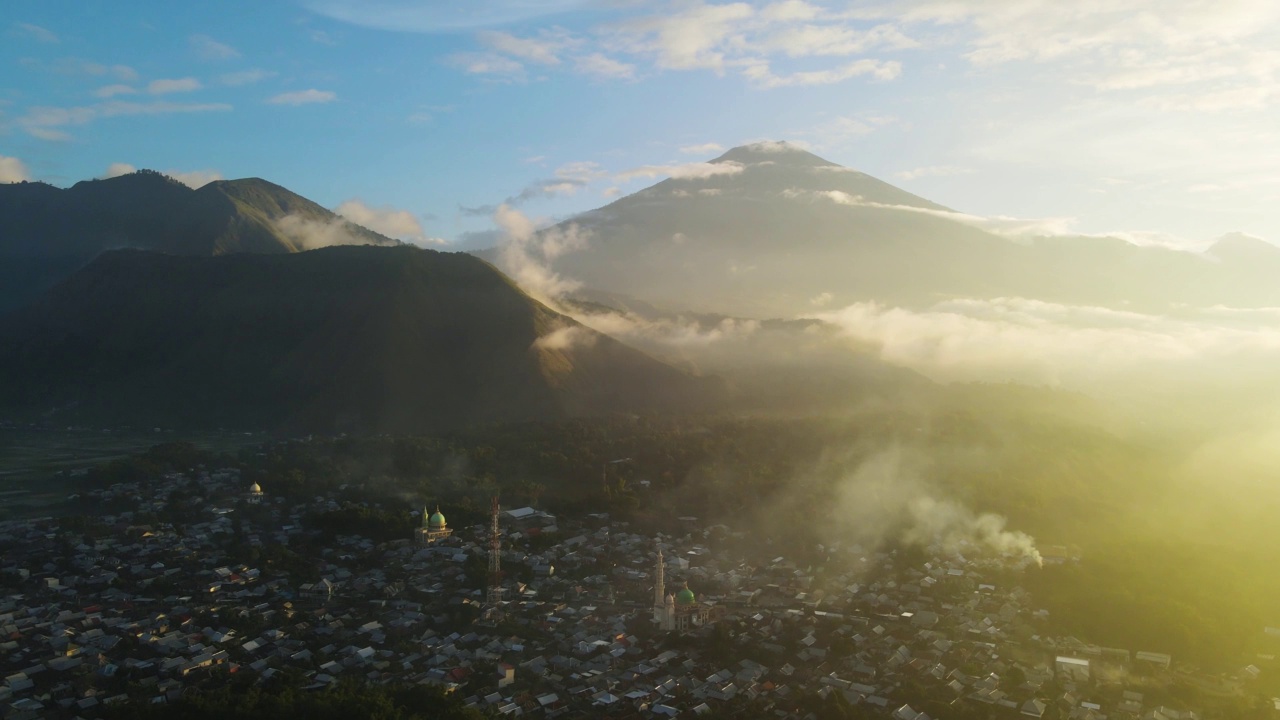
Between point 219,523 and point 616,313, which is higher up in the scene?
point 616,313

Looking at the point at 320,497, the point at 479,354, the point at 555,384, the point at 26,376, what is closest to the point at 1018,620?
the point at 320,497

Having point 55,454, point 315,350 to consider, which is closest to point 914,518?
point 55,454

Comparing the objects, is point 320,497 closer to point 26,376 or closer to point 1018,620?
point 1018,620

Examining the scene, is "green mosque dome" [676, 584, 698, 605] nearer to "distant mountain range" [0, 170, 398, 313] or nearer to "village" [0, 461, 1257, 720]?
"village" [0, 461, 1257, 720]

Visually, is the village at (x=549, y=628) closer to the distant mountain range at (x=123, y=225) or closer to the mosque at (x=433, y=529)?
the mosque at (x=433, y=529)

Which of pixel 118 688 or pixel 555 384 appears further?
A: pixel 555 384

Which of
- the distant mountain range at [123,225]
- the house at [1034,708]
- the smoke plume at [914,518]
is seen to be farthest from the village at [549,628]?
the distant mountain range at [123,225]

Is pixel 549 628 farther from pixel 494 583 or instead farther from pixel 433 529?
pixel 433 529
